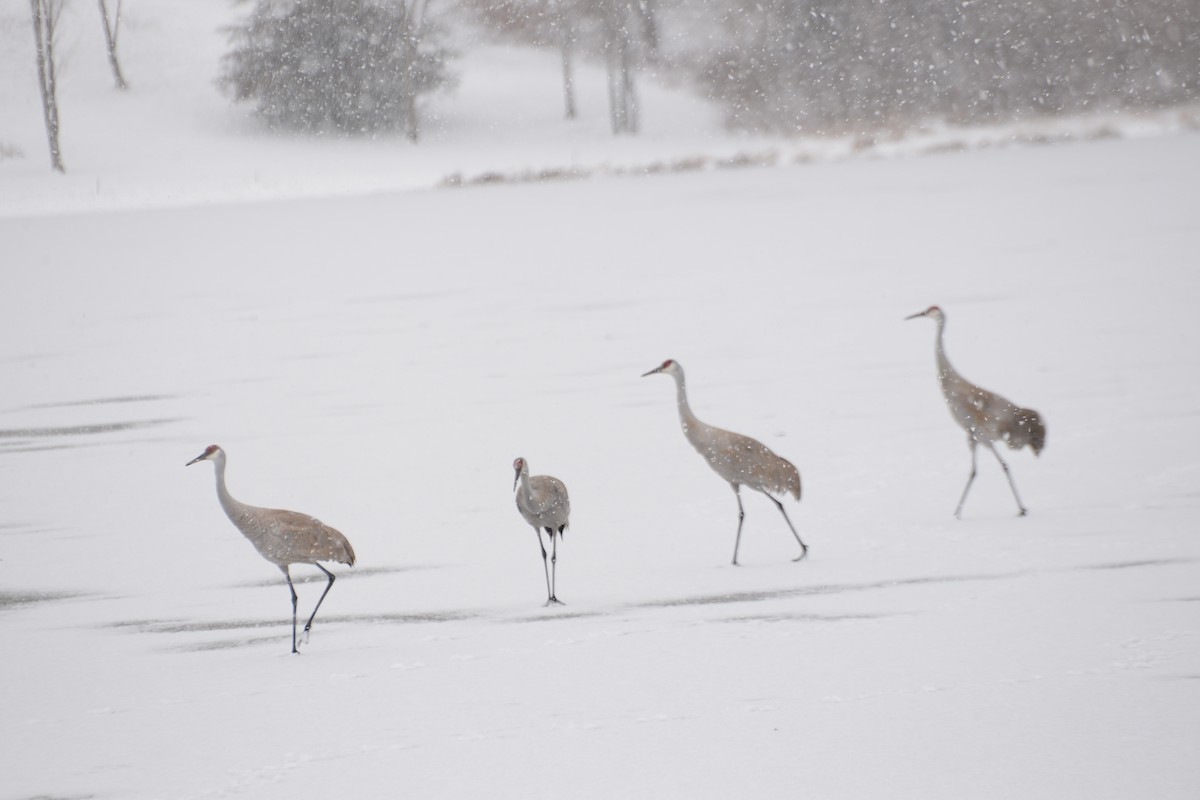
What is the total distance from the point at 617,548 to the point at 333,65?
51.1 meters

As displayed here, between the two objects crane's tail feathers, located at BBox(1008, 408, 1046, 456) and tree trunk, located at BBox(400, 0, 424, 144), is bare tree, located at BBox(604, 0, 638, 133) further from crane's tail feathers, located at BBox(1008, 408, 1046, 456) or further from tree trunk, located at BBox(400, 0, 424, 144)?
crane's tail feathers, located at BBox(1008, 408, 1046, 456)

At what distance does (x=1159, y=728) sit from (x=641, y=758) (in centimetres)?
174

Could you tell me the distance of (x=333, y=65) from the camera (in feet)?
186

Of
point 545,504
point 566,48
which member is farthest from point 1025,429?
point 566,48

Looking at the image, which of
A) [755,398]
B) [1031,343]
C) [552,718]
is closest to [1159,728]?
[552,718]

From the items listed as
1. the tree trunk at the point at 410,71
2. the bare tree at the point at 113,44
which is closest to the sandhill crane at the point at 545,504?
the tree trunk at the point at 410,71

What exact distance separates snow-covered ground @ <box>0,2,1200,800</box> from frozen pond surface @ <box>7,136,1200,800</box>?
28 millimetres

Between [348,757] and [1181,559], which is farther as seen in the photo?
[1181,559]

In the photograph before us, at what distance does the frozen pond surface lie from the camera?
546 centimetres

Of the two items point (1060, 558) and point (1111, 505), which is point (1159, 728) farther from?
point (1111, 505)

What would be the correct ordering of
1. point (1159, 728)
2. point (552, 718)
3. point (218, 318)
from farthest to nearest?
point (218, 318), point (552, 718), point (1159, 728)

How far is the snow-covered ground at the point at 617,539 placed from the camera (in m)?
5.47

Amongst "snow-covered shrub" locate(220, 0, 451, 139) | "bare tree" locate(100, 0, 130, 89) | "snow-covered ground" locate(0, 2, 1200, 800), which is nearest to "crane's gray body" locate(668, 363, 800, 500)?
"snow-covered ground" locate(0, 2, 1200, 800)

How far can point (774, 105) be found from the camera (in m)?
56.1
